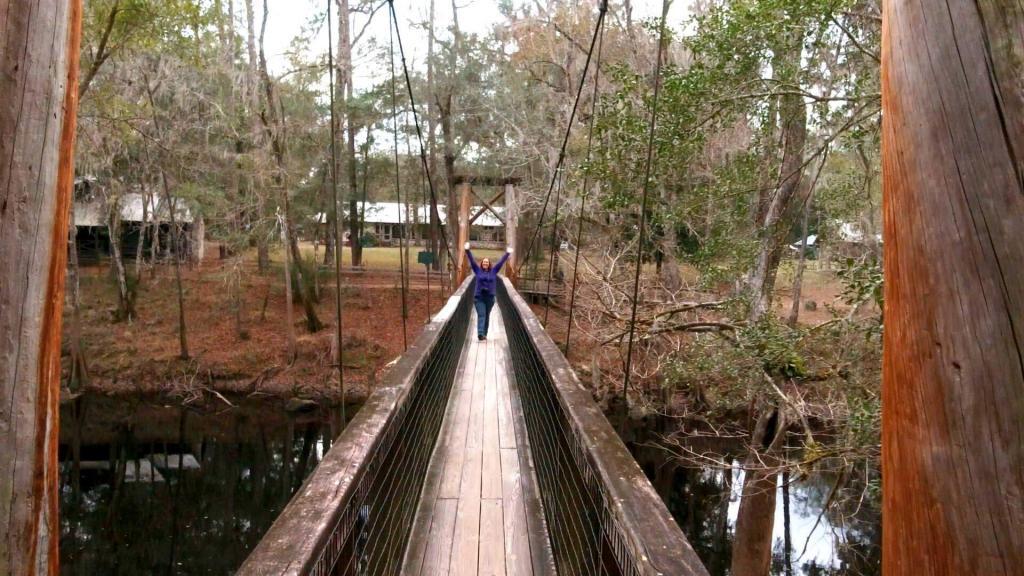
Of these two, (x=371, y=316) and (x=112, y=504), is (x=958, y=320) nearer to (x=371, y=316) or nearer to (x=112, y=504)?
(x=112, y=504)

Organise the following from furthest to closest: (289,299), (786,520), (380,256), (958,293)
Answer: (380,256), (289,299), (786,520), (958,293)

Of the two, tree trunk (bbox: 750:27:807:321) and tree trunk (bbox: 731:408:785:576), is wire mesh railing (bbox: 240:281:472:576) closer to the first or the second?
tree trunk (bbox: 750:27:807:321)

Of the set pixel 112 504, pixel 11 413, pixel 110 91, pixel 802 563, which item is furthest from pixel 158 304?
pixel 11 413

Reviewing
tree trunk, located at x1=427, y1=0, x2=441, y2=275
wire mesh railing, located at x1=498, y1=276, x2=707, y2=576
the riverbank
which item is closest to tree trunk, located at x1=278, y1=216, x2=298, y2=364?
the riverbank

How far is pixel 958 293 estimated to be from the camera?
1.82 ft

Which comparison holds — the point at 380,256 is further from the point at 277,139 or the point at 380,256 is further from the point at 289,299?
the point at 277,139

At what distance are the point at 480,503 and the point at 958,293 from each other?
200 centimetres

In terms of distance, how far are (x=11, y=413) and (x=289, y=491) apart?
10.8 meters

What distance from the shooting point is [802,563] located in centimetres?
800

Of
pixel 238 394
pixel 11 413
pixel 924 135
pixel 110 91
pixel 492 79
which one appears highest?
pixel 492 79

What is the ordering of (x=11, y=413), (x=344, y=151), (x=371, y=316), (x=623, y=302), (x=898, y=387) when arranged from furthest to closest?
(x=371, y=316), (x=344, y=151), (x=623, y=302), (x=11, y=413), (x=898, y=387)

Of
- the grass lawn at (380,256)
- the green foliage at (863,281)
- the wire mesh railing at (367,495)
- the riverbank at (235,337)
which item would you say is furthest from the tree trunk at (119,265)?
the green foliage at (863,281)

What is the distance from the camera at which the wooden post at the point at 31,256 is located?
2.44ft

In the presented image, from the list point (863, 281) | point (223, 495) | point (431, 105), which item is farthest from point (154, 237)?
point (863, 281)
